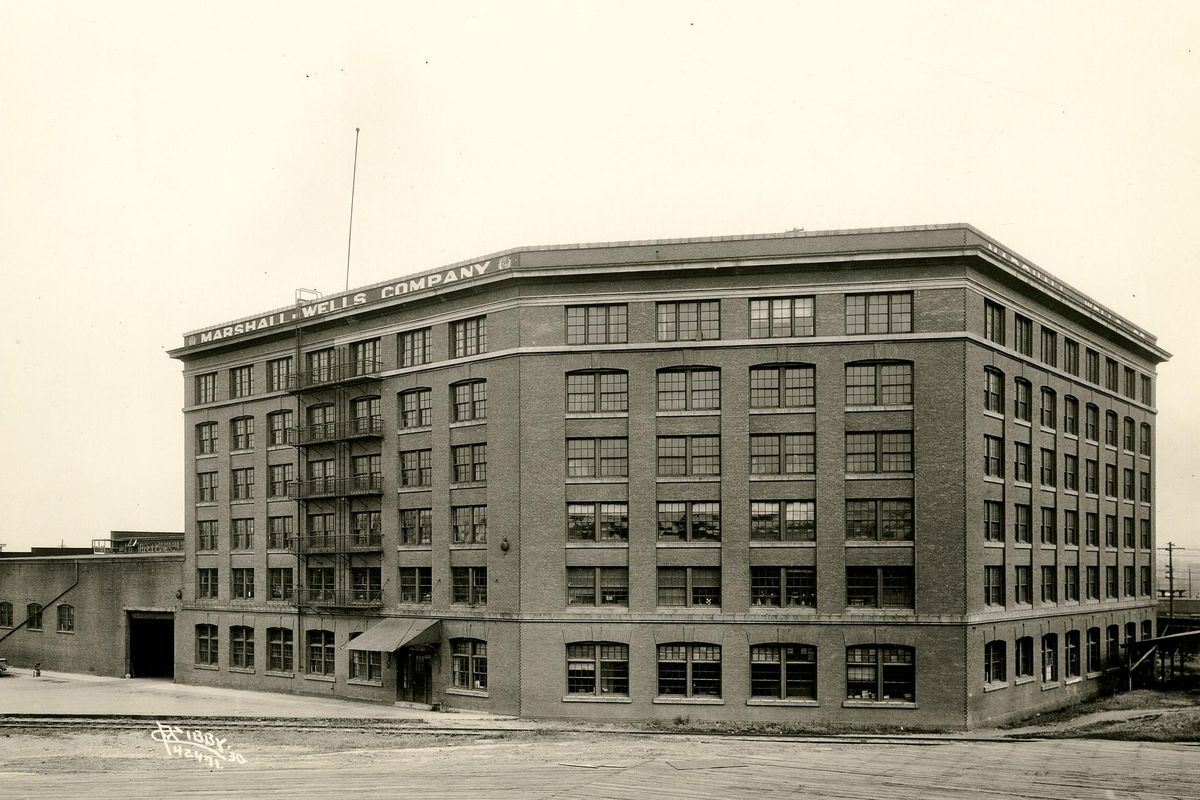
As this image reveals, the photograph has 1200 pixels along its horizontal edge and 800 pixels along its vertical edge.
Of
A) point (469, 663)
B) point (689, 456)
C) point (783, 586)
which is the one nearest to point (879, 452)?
point (783, 586)

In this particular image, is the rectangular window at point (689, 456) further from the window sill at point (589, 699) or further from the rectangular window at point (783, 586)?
the window sill at point (589, 699)

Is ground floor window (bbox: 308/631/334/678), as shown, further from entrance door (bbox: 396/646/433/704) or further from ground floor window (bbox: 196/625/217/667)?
ground floor window (bbox: 196/625/217/667)

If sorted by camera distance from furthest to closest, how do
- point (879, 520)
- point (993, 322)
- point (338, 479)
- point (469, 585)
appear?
point (338, 479) < point (469, 585) < point (993, 322) < point (879, 520)

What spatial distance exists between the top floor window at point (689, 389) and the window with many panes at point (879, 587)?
7599 millimetres

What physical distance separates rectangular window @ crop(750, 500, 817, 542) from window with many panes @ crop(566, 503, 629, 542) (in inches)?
181

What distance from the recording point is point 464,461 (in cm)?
4391

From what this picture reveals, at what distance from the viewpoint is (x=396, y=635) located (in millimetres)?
44188

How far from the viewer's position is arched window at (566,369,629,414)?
4072 centimetres

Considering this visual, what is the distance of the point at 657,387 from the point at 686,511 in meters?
4.53

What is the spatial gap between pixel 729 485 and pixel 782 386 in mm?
3933

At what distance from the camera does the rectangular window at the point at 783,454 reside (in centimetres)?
3916

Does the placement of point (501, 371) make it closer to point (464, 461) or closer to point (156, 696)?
point (464, 461)

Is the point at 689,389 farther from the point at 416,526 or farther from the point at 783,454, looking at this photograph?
the point at 416,526

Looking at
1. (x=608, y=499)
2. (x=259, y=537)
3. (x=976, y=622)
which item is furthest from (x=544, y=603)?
(x=259, y=537)
